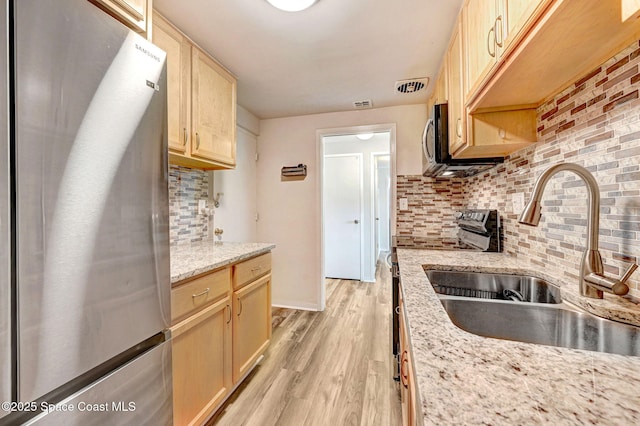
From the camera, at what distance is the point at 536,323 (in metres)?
0.89

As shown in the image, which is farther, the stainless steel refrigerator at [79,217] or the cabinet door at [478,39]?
the cabinet door at [478,39]

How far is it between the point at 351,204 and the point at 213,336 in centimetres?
303

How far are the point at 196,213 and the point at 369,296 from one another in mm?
2369

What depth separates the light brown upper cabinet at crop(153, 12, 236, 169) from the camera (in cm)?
150

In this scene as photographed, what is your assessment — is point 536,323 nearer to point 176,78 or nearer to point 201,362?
point 201,362

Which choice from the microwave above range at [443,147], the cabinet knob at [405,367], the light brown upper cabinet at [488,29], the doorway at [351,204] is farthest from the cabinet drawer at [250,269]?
the doorway at [351,204]

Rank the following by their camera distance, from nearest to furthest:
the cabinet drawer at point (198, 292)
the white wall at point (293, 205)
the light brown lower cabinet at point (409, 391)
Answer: the light brown lower cabinet at point (409, 391), the cabinet drawer at point (198, 292), the white wall at point (293, 205)

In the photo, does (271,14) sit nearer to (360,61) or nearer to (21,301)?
(360,61)

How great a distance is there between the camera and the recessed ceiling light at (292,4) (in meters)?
1.28

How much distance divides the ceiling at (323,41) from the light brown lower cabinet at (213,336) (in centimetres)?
139

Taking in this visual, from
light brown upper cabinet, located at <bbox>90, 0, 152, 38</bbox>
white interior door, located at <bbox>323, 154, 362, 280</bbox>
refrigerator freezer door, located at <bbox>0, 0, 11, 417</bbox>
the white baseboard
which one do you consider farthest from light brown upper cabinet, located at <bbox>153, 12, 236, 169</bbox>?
white interior door, located at <bbox>323, 154, 362, 280</bbox>

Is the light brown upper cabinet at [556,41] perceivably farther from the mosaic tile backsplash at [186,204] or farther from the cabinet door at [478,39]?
the mosaic tile backsplash at [186,204]

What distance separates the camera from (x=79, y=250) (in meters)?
0.70

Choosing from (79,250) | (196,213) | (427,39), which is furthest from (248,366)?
(427,39)
